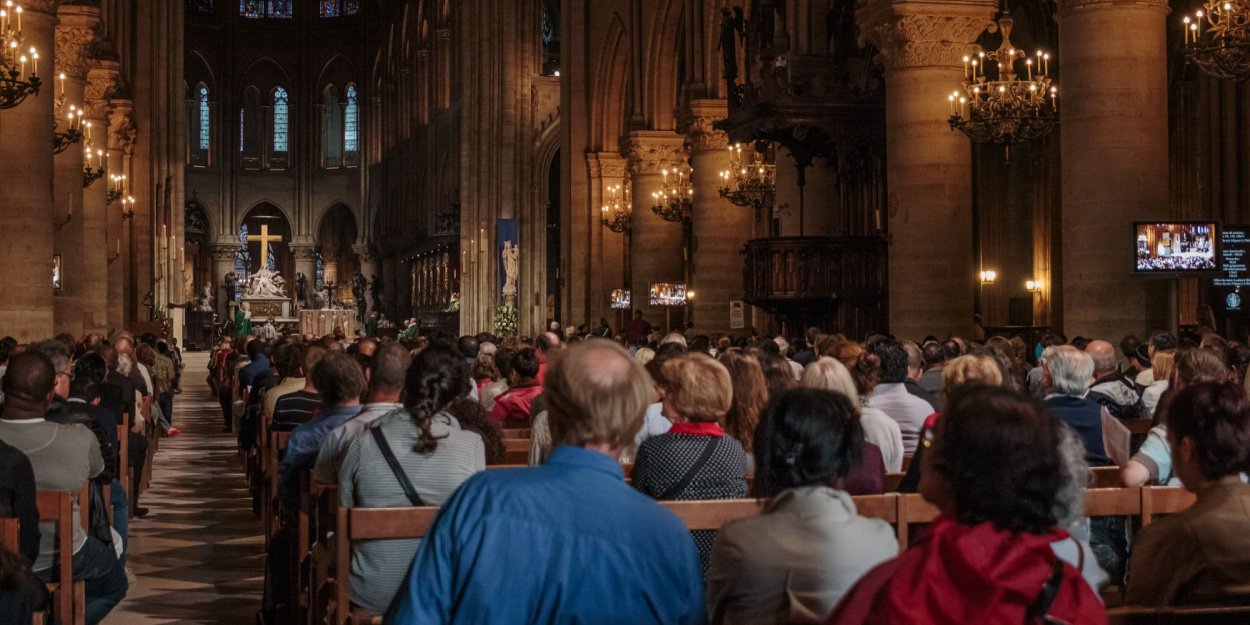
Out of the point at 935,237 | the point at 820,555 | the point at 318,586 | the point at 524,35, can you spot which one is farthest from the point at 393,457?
the point at 524,35

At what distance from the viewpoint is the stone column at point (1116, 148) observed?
46.8 ft

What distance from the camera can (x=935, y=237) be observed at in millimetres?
17641

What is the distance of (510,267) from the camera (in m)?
41.9

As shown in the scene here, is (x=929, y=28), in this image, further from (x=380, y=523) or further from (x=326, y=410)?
(x=380, y=523)

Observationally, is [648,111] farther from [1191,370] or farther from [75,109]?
[1191,370]

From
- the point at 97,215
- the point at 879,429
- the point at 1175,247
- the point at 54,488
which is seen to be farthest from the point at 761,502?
the point at 97,215

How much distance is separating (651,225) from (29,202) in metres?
15.5

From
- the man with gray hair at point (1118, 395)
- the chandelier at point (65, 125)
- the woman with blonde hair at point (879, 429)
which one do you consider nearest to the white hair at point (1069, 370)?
the woman with blonde hair at point (879, 429)

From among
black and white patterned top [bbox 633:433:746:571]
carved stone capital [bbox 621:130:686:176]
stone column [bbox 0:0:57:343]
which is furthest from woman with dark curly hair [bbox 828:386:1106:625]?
carved stone capital [bbox 621:130:686:176]

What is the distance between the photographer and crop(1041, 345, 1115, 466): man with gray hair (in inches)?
268

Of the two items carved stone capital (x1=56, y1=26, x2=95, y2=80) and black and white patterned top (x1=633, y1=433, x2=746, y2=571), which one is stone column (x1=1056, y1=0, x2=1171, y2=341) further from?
carved stone capital (x1=56, y1=26, x2=95, y2=80)

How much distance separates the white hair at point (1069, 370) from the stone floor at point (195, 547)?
4.35 metres

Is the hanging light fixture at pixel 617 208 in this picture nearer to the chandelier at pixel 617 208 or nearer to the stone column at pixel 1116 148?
the chandelier at pixel 617 208

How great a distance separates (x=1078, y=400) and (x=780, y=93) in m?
13.3
